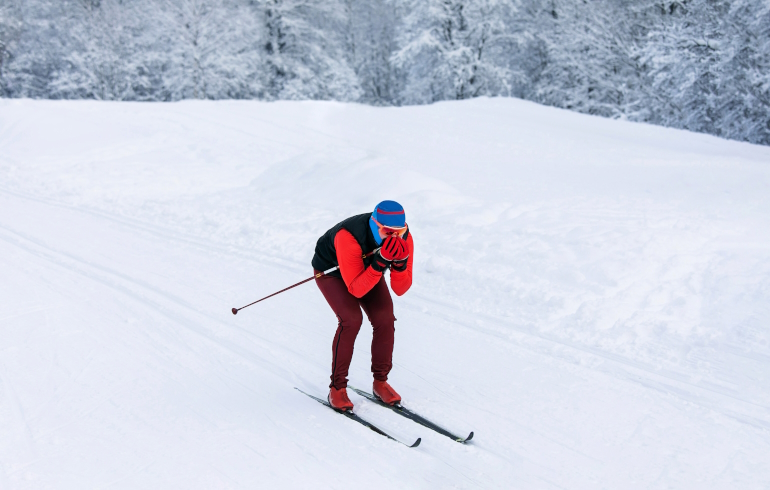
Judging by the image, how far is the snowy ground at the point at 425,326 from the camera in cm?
367

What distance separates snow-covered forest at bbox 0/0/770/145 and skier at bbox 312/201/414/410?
1418 cm

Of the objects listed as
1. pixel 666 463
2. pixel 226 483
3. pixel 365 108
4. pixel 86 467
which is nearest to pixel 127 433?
pixel 86 467

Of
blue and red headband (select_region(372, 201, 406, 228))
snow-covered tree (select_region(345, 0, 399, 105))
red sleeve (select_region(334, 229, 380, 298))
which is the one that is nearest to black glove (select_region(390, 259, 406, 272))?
red sleeve (select_region(334, 229, 380, 298))

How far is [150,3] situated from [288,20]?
7.04m

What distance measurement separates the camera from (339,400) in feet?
13.8

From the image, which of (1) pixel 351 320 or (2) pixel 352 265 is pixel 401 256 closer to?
(2) pixel 352 265

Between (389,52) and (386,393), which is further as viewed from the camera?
(389,52)

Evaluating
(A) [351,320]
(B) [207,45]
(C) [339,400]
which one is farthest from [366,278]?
(B) [207,45]

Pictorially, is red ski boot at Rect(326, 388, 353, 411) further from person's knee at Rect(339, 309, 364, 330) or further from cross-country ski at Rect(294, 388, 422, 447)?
person's knee at Rect(339, 309, 364, 330)

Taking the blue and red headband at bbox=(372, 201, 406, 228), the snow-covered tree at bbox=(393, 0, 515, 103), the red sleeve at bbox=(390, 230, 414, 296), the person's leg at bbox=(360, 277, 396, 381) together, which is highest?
the snow-covered tree at bbox=(393, 0, 515, 103)

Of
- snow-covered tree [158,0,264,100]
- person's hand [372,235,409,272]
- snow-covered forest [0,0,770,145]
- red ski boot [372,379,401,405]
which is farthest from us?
snow-covered tree [158,0,264,100]

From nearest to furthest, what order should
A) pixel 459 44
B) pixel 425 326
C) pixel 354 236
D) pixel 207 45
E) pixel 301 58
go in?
pixel 354 236 → pixel 425 326 → pixel 459 44 → pixel 207 45 → pixel 301 58

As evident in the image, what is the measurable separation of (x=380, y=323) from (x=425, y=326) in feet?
5.57

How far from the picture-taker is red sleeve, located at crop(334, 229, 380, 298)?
3.88 metres
